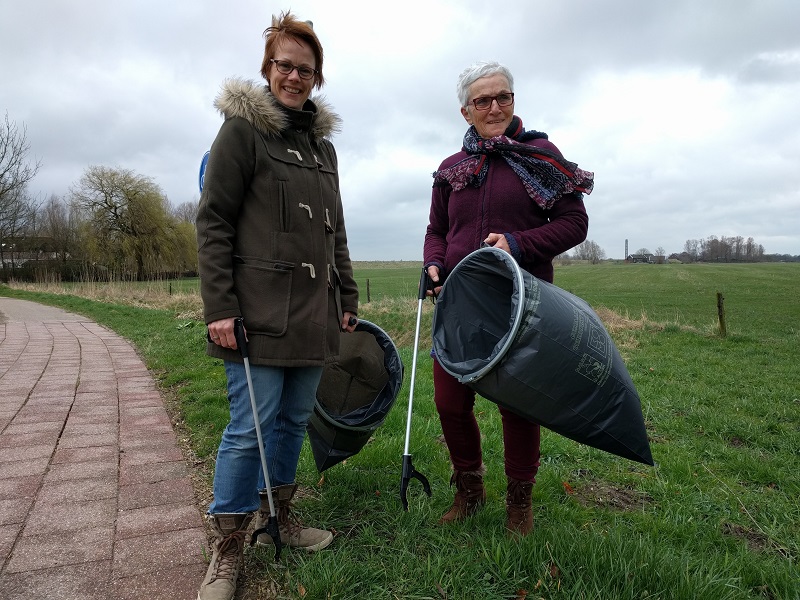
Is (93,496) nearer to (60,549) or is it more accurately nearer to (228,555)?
(60,549)

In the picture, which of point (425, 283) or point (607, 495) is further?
point (607, 495)

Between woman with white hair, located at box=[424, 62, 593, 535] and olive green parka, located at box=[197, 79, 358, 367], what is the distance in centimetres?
70

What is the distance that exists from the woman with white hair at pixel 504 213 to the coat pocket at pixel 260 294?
874 millimetres

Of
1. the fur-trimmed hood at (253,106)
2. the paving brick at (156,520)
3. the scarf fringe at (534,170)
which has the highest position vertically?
the fur-trimmed hood at (253,106)

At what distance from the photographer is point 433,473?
10.8ft

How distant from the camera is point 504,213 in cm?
255

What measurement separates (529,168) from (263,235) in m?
1.23

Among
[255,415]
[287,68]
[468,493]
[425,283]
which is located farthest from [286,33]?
[468,493]

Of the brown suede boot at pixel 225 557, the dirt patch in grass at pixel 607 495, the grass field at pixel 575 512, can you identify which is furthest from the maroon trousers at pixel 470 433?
the brown suede boot at pixel 225 557

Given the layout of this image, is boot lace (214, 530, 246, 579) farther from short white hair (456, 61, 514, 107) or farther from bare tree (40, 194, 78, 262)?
bare tree (40, 194, 78, 262)

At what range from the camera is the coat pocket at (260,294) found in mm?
2227

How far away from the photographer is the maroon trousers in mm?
2498

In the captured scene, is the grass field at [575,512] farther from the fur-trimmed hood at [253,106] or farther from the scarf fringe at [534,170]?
the fur-trimmed hood at [253,106]

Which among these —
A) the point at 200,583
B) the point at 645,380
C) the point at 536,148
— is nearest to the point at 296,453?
the point at 200,583
